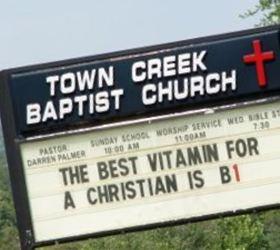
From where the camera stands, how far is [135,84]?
1115 centimetres

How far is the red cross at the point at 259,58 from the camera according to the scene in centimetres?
1111

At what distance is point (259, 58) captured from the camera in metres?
11.1

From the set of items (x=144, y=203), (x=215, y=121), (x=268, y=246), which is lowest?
(x=268, y=246)

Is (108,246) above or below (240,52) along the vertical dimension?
below

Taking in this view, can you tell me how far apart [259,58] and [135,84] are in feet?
4.88

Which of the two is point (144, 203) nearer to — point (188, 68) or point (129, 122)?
point (129, 122)

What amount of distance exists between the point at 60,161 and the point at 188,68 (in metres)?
1.87

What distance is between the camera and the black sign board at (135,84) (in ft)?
36.4

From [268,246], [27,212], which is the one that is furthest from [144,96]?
[268,246]

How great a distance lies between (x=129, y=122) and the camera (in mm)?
11250

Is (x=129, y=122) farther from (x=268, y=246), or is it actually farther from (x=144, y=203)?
(x=268, y=246)

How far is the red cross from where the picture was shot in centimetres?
1111

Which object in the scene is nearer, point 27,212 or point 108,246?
point 27,212

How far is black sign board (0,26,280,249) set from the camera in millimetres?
11109
